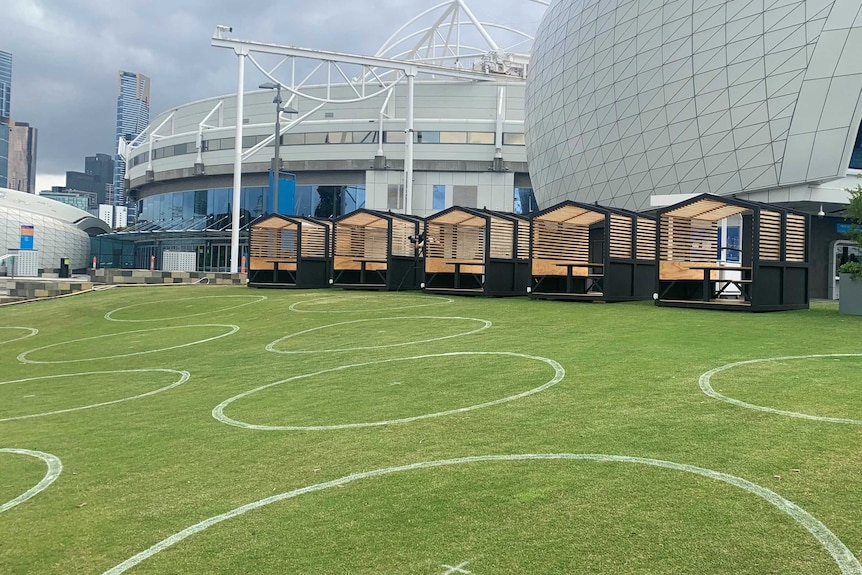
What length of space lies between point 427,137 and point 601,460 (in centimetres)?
5215

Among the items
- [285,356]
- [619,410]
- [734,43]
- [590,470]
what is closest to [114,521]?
[590,470]

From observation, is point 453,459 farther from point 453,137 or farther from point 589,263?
point 453,137

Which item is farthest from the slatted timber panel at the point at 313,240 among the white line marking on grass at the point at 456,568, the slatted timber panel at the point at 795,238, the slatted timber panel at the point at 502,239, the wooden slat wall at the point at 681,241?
the white line marking on grass at the point at 456,568

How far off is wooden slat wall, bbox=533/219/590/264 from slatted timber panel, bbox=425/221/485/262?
3075 millimetres

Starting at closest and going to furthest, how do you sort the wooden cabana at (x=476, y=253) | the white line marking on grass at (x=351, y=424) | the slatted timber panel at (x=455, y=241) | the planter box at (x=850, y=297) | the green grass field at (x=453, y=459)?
the green grass field at (x=453, y=459) → the white line marking on grass at (x=351, y=424) → the planter box at (x=850, y=297) → the wooden cabana at (x=476, y=253) → the slatted timber panel at (x=455, y=241)

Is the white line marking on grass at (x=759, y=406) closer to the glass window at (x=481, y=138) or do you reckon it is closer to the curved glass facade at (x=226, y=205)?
the glass window at (x=481, y=138)

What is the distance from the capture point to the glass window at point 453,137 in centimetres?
5434

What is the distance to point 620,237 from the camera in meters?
19.0

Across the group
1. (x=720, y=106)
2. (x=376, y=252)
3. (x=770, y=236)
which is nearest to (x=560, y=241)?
(x=770, y=236)

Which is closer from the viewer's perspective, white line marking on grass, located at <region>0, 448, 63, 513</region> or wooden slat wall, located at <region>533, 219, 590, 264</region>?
white line marking on grass, located at <region>0, 448, 63, 513</region>

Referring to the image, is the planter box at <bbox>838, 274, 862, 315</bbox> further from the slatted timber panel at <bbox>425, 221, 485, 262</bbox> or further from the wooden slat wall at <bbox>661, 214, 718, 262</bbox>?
Answer: the slatted timber panel at <bbox>425, 221, 485, 262</bbox>

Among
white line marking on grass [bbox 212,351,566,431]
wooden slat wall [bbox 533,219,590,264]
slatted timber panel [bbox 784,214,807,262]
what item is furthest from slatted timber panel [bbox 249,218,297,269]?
white line marking on grass [bbox 212,351,566,431]

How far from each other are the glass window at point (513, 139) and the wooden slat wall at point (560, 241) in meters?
33.5

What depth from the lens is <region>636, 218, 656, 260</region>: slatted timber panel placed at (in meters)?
19.5
